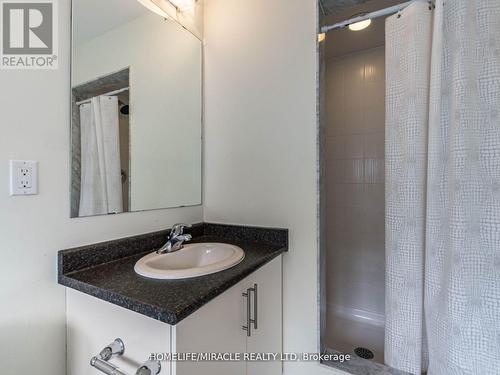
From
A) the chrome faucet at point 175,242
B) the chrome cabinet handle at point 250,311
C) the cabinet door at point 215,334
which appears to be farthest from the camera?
the chrome faucet at point 175,242

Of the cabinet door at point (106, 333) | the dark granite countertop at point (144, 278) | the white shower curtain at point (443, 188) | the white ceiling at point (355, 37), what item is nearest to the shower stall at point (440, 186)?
the white shower curtain at point (443, 188)

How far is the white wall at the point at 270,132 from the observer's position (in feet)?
4.00

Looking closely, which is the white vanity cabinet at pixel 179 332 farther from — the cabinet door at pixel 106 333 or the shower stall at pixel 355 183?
the shower stall at pixel 355 183

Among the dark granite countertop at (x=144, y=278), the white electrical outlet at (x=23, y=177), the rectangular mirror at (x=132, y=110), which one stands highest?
the rectangular mirror at (x=132, y=110)

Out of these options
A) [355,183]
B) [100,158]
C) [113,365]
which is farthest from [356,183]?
[113,365]

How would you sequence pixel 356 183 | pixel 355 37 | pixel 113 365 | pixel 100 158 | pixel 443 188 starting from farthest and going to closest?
pixel 356 183 → pixel 355 37 → pixel 100 158 → pixel 443 188 → pixel 113 365

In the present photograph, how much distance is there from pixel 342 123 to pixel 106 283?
2.08m

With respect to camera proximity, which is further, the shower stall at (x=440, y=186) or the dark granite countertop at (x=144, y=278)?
the shower stall at (x=440, y=186)

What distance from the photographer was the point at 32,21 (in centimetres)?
86

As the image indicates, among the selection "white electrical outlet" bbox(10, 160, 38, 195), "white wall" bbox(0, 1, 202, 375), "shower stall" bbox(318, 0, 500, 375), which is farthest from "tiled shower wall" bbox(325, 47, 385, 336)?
"white electrical outlet" bbox(10, 160, 38, 195)

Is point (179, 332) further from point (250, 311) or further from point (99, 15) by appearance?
point (99, 15)

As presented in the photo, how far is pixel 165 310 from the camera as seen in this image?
62 centimetres

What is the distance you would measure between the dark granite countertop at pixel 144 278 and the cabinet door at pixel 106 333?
58 millimetres

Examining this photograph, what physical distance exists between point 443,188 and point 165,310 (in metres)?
1.02
